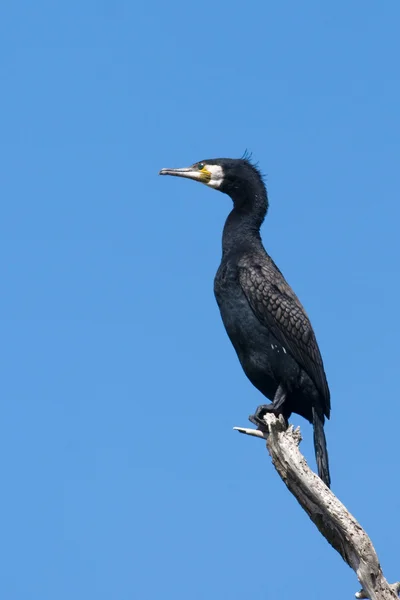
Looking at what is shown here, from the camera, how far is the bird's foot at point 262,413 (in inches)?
335

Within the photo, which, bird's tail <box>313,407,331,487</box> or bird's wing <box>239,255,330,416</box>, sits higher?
bird's wing <box>239,255,330,416</box>

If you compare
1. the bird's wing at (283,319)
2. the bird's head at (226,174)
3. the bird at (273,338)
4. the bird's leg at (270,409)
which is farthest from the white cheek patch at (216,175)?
the bird's leg at (270,409)

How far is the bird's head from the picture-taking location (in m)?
9.86

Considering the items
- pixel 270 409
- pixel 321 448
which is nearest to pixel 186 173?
pixel 270 409

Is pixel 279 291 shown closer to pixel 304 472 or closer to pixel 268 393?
pixel 268 393

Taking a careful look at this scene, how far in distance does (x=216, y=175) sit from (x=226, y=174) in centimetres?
13

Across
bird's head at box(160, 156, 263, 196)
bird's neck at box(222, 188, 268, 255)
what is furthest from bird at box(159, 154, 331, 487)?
bird's head at box(160, 156, 263, 196)

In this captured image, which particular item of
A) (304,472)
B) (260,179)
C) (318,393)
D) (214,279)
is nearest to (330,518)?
(304,472)

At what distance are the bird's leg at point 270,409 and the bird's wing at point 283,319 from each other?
27cm

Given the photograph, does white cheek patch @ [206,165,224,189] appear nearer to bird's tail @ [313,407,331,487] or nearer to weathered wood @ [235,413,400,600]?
bird's tail @ [313,407,331,487]

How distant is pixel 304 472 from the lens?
24.9 ft

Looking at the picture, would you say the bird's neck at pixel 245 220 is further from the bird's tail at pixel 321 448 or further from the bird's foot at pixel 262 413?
the bird's tail at pixel 321 448

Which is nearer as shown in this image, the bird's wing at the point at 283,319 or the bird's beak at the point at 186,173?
the bird's wing at the point at 283,319

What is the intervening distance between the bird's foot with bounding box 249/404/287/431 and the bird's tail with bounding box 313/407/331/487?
0.29m
